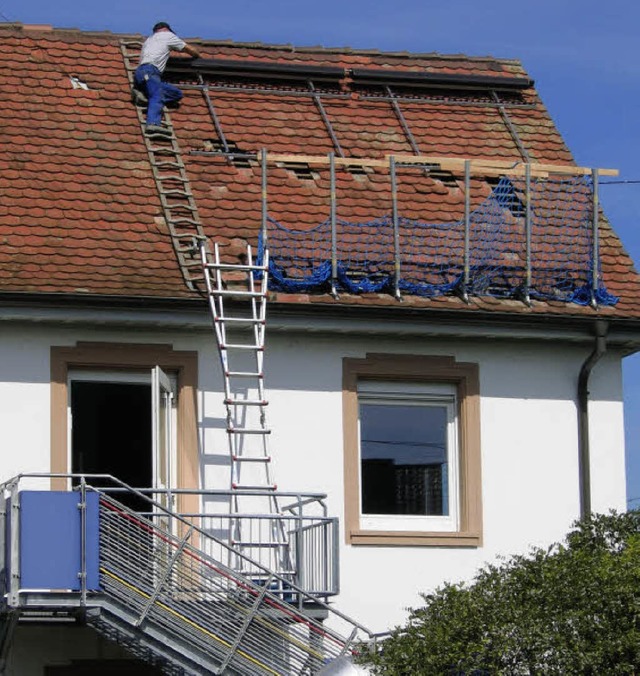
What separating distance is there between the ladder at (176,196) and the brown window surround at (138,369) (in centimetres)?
79

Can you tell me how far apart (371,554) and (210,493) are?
2489 millimetres

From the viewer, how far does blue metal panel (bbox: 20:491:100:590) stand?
60.1 ft

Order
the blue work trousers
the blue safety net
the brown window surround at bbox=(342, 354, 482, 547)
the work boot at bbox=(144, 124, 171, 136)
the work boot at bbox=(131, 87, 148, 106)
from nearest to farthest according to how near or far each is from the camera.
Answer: the brown window surround at bbox=(342, 354, 482, 547), the blue safety net, the work boot at bbox=(144, 124, 171, 136), the blue work trousers, the work boot at bbox=(131, 87, 148, 106)

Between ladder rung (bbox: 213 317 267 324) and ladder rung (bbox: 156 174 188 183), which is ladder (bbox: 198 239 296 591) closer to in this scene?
ladder rung (bbox: 213 317 267 324)

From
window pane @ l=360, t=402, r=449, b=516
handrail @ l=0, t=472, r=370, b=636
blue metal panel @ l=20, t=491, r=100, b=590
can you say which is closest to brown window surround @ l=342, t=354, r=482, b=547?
window pane @ l=360, t=402, r=449, b=516

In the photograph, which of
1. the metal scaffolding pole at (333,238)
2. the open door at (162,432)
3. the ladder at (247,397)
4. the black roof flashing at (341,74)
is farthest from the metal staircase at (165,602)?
the black roof flashing at (341,74)

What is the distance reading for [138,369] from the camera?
69.8ft

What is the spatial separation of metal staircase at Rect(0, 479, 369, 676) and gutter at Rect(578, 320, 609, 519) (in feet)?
13.2

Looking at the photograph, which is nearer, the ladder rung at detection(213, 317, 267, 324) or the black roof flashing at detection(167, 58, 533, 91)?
the ladder rung at detection(213, 317, 267, 324)

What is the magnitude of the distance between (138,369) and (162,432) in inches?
26.7

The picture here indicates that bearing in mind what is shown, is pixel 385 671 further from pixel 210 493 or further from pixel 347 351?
pixel 347 351

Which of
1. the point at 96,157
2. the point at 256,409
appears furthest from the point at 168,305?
the point at 96,157

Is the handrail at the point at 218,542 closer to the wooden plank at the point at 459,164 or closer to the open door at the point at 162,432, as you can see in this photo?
the open door at the point at 162,432

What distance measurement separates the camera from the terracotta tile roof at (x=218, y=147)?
71.7 feet
